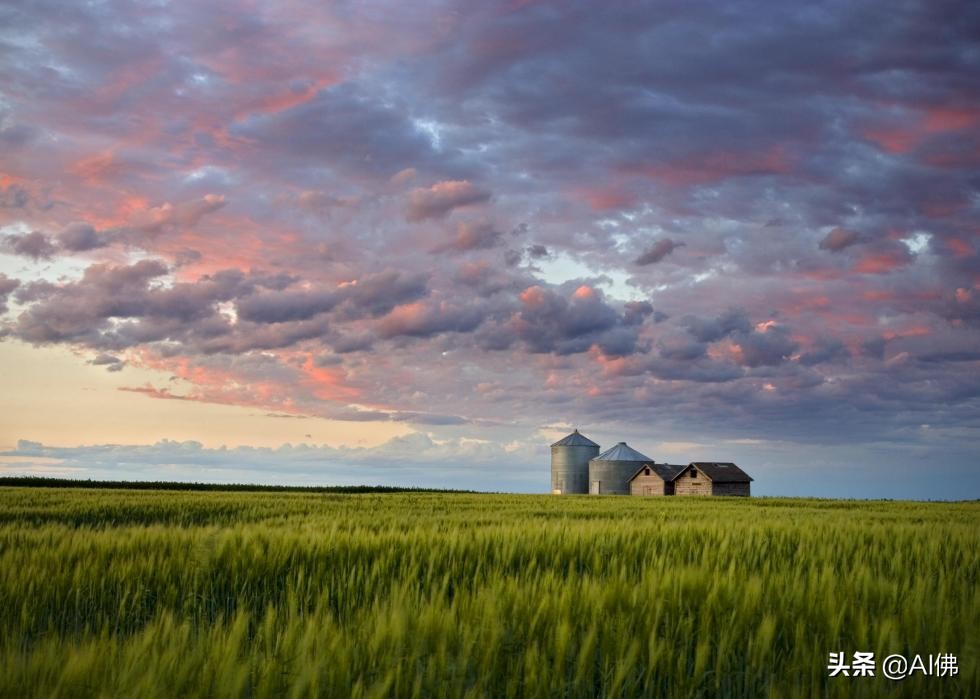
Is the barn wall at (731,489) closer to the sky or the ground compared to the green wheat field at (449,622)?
closer to the ground

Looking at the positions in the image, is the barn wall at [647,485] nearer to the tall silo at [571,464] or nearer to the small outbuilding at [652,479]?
the small outbuilding at [652,479]

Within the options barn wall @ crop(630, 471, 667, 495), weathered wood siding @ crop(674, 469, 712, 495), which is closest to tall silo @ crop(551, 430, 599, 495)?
barn wall @ crop(630, 471, 667, 495)

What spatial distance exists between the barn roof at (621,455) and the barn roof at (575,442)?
2084mm

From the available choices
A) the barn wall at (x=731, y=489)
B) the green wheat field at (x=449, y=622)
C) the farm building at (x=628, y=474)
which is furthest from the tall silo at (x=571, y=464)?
the green wheat field at (x=449, y=622)

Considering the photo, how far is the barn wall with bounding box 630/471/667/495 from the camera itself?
70.9 meters

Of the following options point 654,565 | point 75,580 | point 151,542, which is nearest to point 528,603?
point 654,565

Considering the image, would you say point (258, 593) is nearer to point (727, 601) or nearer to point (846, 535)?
point (727, 601)

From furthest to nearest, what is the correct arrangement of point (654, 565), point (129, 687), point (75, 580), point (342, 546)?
point (342, 546), point (654, 565), point (75, 580), point (129, 687)

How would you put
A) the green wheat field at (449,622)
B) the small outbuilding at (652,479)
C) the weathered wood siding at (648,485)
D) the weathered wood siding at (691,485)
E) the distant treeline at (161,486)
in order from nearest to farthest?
1. the green wheat field at (449,622)
2. the distant treeline at (161,486)
3. the weathered wood siding at (691,485)
4. the weathered wood siding at (648,485)
5. the small outbuilding at (652,479)

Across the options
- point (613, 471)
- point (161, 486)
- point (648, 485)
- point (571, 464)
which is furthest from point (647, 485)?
point (161, 486)

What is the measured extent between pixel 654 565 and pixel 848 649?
3.43 meters

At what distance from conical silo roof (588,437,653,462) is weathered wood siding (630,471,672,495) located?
1921mm

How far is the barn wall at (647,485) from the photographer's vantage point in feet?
233

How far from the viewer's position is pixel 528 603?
4410 millimetres
